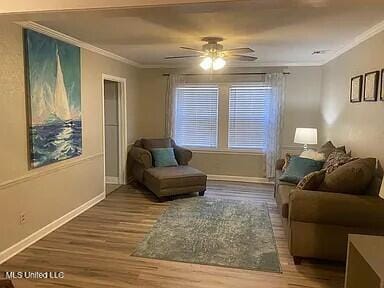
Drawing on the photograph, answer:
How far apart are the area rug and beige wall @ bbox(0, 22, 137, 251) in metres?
1.23

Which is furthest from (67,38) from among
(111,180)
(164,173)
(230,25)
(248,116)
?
(248,116)

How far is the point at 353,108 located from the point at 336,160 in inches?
32.3

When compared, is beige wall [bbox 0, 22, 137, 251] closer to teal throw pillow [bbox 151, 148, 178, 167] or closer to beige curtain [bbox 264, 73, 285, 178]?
teal throw pillow [bbox 151, 148, 178, 167]

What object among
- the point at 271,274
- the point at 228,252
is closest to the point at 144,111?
the point at 228,252

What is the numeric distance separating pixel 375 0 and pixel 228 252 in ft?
8.51

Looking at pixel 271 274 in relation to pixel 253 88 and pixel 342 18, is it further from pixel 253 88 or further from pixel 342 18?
pixel 253 88

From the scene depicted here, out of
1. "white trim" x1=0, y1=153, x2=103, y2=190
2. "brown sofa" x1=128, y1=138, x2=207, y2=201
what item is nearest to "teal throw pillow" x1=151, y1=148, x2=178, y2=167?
"brown sofa" x1=128, y1=138, x2=207, y2=201

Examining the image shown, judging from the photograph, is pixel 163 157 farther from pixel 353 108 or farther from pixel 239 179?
pixel 353 108

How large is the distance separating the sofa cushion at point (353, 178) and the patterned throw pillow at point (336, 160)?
0.37 m

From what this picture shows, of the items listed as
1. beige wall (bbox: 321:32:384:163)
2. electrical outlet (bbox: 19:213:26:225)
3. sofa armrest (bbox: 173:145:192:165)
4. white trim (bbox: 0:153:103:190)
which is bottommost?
electrical outlet (bbox: 19:213:26:225)

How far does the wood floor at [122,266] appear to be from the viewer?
2838 mm

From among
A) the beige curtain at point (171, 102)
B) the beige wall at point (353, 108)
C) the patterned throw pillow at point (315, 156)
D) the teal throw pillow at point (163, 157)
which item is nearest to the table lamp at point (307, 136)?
the beige wall at point (353, 108)

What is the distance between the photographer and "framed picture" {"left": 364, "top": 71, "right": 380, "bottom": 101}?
343 cm

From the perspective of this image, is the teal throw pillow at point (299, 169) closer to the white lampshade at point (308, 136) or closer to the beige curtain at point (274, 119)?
the white lampshade at point (308, 136)
